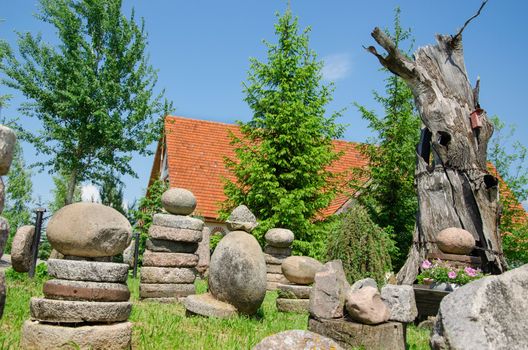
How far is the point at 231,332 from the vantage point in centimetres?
548

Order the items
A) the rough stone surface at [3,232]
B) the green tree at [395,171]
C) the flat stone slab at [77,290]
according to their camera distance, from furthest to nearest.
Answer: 1. the green tree at [395,171]
2. the flat stone slab at [77,290]
3. the rough stone surface at [3,232]

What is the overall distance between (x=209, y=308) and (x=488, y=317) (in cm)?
387

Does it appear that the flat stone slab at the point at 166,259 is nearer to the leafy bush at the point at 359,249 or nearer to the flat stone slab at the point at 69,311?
the leafy bush at the point at 359,249

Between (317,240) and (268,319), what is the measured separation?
802 cm

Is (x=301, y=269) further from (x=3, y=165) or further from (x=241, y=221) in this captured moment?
(x=3, y=165)

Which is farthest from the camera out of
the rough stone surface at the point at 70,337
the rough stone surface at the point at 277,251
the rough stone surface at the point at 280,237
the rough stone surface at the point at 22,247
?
the rough stone surface at the point at 277,251

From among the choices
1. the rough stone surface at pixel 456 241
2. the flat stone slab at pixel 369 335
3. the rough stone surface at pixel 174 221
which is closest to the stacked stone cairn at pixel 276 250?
the rough stone surface at pixel 174 221

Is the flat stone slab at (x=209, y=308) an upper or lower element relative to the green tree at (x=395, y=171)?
lower

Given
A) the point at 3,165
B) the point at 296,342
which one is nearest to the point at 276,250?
the point at 296,342

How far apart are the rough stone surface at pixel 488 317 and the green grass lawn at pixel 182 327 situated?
80.6 inches

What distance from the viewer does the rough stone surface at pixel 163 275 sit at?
8.44 m

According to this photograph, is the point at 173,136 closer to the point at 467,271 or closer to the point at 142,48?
the point at 142,48

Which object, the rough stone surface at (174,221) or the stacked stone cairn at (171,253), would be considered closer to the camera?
the stacked stone cairn at (171,253)

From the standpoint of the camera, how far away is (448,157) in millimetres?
9180
